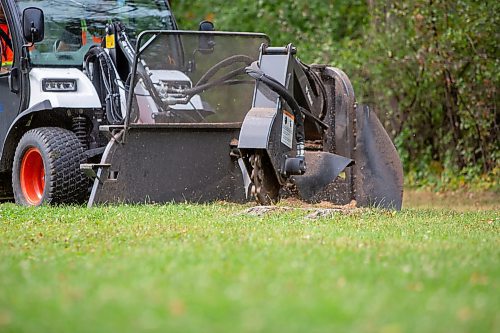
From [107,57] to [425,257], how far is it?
6.00 meters

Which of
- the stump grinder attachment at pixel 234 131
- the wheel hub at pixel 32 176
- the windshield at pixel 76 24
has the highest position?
the windshield at pixel 76 24

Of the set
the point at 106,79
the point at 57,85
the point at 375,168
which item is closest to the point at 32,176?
the point at 57,85

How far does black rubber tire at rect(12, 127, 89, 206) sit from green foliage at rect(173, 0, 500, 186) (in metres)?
7.33

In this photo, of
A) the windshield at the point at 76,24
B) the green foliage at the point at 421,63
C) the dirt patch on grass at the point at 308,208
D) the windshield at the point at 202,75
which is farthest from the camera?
the green foliage at the point at 421,63

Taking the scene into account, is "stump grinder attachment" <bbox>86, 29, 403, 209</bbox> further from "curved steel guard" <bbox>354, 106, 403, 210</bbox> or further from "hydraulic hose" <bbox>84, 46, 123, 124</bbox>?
"hydraulic hose" <bbox>84, 46, 123, 124</bbox>

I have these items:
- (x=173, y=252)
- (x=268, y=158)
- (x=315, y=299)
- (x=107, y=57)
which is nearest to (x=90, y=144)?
(x=107, y=57)

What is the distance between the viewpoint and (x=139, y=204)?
10984 millimetres

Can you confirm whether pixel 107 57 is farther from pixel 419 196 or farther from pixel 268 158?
pixel 419 196

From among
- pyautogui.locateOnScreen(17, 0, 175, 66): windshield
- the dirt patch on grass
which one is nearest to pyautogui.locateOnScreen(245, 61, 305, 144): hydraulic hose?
the dirt patch on grass

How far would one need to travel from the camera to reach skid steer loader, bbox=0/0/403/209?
10.7 meters

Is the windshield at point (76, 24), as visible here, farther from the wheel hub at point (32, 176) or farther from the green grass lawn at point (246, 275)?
the green grass lawn at point (246, 275)

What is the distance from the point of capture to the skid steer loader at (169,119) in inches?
420

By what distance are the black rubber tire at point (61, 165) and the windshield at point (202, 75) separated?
973 mm

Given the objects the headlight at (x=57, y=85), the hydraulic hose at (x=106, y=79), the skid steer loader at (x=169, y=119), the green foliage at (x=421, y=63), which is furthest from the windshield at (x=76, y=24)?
the green foliage at (x=421, y=63)
